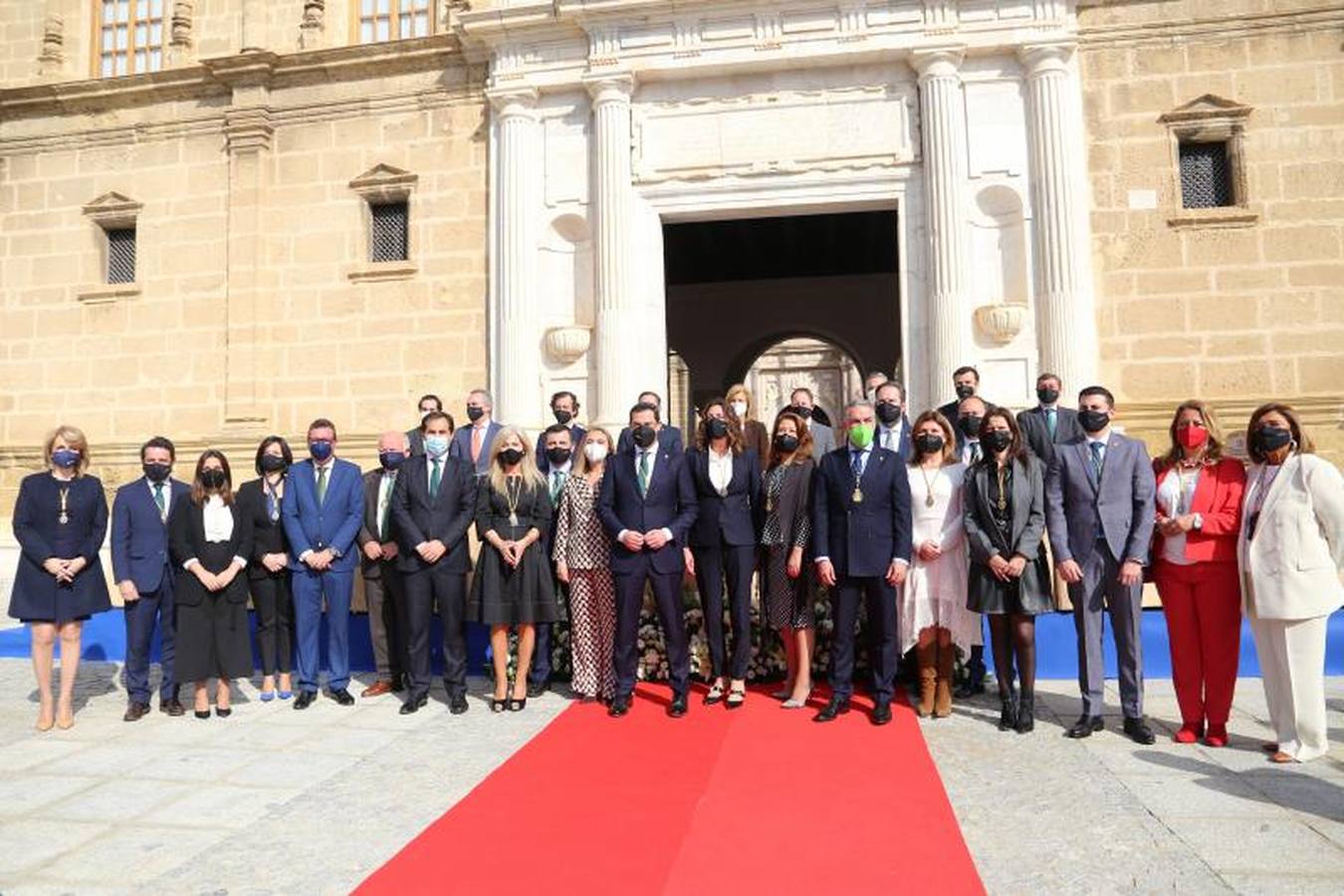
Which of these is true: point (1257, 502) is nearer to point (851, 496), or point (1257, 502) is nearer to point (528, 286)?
Result: point (851, 496)

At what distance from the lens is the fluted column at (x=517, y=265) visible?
10.5 m

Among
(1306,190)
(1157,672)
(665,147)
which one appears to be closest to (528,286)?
(665,147)

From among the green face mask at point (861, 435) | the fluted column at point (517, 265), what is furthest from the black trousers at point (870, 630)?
the fluted column at point (517, 265)

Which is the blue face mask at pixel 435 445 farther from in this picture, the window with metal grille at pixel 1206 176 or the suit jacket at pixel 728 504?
the window with metal grille at pixel 1206 176

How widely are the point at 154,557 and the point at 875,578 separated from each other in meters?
4.52

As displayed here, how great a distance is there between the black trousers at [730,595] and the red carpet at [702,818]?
0.53m

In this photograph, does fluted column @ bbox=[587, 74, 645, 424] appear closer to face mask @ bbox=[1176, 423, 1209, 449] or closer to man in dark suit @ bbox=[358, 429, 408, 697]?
man in dark suit @ bbox=[358, 429, 408, 697]

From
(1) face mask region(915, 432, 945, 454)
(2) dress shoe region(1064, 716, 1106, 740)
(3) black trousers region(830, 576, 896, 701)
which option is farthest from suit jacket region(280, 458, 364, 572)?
(2) dress shoe region(1064, 716, 1106, 740)

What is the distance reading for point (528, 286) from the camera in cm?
1055

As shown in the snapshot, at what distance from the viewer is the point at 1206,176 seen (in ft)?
32.2

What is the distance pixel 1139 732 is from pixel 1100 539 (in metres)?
1.04

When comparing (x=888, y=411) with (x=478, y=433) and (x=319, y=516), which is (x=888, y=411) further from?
(x=319, y=516)

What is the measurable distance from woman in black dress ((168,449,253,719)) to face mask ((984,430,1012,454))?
470 cm

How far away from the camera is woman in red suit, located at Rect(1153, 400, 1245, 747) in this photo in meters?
4.97
